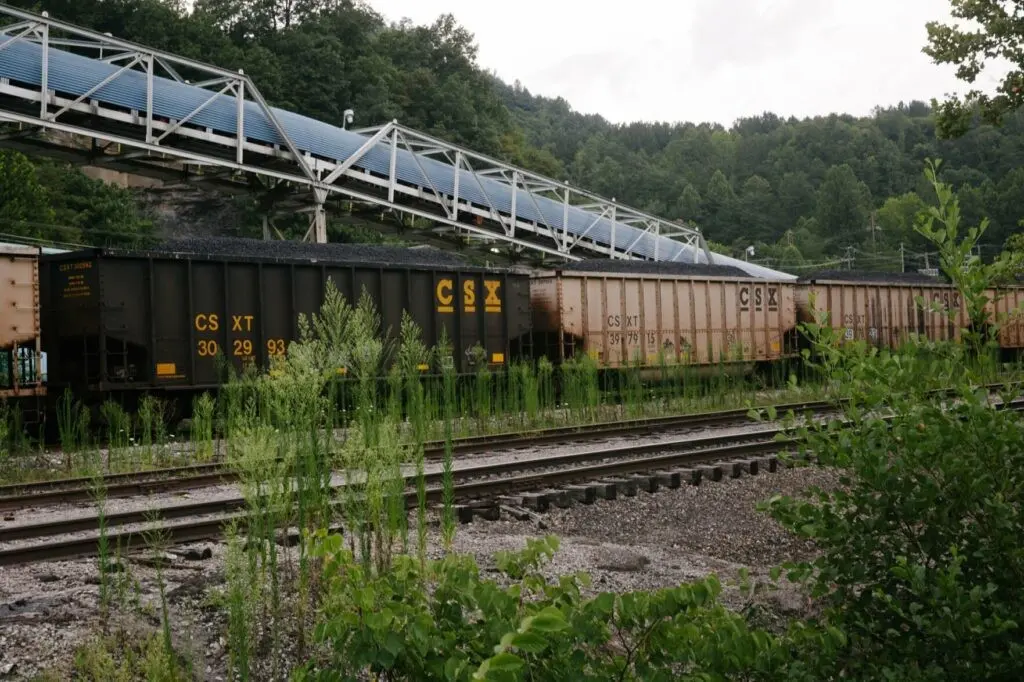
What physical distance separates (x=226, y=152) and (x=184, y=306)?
13489mm

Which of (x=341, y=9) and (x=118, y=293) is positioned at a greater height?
(x=341, y=9)

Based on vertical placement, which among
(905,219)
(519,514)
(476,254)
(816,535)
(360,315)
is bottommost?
(519,514)

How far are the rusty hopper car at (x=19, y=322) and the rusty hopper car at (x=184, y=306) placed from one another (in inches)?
28.3

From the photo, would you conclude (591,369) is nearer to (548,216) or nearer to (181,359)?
(181,359)

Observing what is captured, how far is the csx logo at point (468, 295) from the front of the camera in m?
18.4

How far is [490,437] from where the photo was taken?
13945 mm

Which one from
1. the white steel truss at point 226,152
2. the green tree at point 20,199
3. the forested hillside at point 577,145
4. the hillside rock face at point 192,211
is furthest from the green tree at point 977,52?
the hillside rock face at point 192,211

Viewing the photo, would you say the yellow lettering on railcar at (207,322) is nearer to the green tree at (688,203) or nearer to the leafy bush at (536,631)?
the leafy bush at (536,631)

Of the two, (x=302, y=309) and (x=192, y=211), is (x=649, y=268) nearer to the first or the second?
(x=302, y=309)

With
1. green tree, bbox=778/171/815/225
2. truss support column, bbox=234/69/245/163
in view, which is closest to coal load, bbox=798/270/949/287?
truss support column, bbox=234/69/245/163

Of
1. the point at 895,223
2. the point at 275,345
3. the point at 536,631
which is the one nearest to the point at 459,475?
the point at 275,345

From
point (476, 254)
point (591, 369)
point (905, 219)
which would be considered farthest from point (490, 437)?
point (905, 219)

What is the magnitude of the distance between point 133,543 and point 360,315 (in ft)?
9.85

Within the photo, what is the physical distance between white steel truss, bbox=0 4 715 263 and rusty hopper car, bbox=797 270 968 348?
10.5 m
